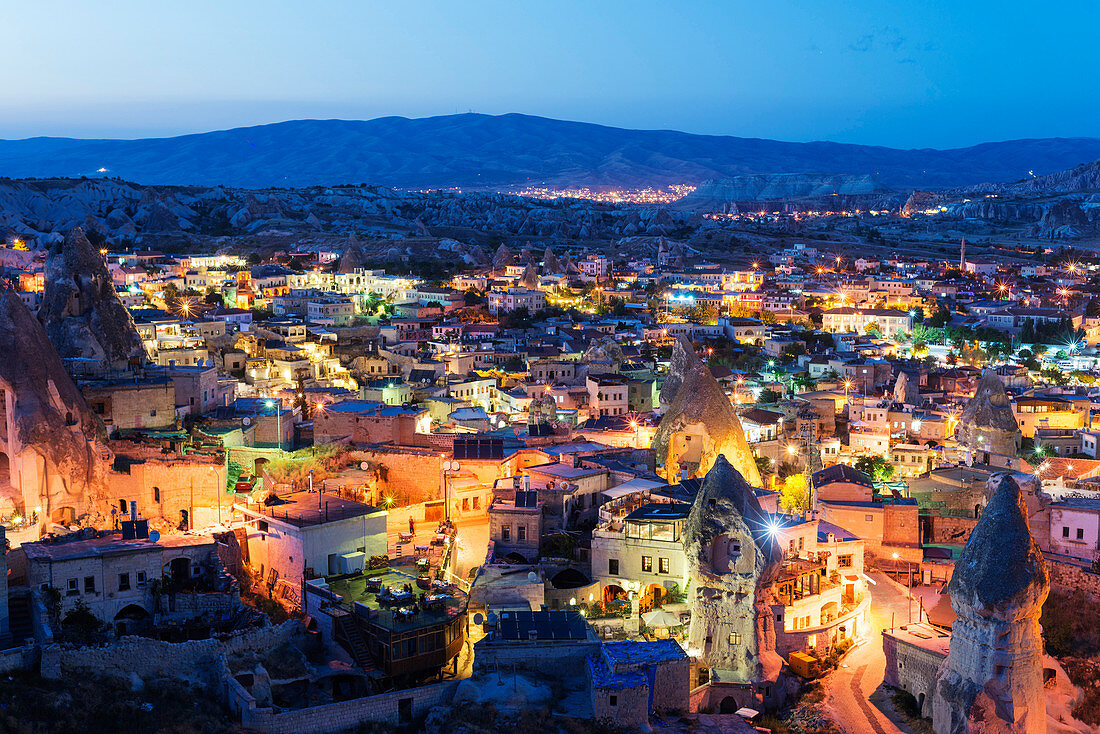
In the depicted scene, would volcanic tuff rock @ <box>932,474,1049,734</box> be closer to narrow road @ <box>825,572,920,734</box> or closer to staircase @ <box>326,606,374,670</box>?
narrow road @ <box>825,572,920,734</box>

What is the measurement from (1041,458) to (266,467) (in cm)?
2184

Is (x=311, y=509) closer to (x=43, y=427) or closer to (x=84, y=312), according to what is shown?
(x=43, y=427)

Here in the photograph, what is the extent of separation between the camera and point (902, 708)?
19.1 meters

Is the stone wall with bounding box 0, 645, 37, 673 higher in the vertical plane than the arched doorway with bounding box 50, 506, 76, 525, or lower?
lower

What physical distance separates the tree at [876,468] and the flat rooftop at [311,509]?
17.5 meters

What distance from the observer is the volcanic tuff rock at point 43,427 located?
67.6 feet

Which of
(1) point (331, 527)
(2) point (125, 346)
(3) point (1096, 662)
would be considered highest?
(2) point (125, 346)

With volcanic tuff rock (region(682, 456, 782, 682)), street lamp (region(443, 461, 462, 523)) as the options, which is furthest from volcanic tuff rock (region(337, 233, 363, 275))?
volcanic tuff rock (region(682, 456, 782, 682))

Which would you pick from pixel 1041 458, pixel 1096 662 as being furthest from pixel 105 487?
pixel 1041 458

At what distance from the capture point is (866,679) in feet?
65.6

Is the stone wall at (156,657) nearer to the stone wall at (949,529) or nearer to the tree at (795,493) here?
the tree at (795,493)

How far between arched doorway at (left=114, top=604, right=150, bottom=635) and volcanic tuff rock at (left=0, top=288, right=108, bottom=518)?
4785 mm

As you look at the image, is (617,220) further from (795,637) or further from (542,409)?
(795,637)

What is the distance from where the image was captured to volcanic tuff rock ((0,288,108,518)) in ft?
67.6
